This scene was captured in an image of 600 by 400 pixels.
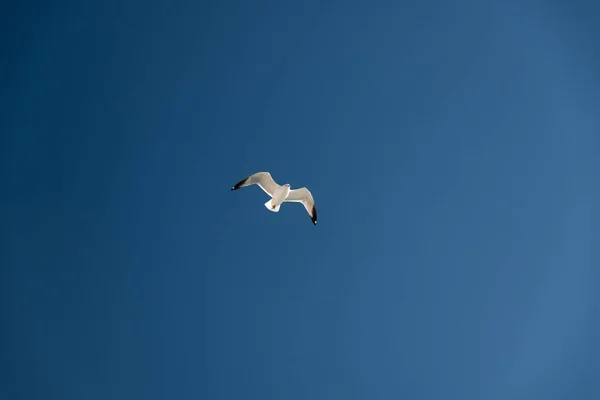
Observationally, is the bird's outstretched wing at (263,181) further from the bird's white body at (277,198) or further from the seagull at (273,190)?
the bird's white body at (277,198)

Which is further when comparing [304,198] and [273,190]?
[304,198]

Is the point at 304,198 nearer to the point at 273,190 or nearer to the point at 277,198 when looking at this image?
the point at 273,190

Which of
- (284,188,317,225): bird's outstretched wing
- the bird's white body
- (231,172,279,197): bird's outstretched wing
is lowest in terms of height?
the bird's white body

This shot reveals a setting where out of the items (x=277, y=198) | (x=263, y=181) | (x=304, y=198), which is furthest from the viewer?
(x=304, y=198)

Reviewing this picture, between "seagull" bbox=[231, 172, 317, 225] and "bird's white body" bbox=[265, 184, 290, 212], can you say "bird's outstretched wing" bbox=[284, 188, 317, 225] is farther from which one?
"bird's white body" bbox=[265, 184, 290, 212]

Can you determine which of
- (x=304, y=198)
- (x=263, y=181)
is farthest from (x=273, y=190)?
(x=304, y=198)

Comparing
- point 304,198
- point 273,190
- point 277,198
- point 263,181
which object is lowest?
point 277,198

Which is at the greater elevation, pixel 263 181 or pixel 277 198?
pixel 263 181

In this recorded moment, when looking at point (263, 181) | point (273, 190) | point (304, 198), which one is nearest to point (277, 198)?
point (273, 190)

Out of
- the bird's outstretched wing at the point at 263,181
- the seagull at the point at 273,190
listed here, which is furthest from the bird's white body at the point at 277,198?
the bird's outstretched wing at the point at 263,181

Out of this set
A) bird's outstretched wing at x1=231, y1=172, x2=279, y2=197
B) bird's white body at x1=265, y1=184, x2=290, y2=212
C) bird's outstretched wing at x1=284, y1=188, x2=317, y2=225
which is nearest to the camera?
bird's white body at x1=265, y1=184, x2=290, y2=212

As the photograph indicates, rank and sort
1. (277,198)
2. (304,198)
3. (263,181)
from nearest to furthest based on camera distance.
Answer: (277,198) → (263,181) → (304,198)

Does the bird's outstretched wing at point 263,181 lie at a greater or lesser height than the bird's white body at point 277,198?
greater

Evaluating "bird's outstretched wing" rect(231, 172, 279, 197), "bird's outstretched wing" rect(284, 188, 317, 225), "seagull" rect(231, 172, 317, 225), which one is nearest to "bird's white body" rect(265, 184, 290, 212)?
"seagull" rect(231, 172, 317, 225)
